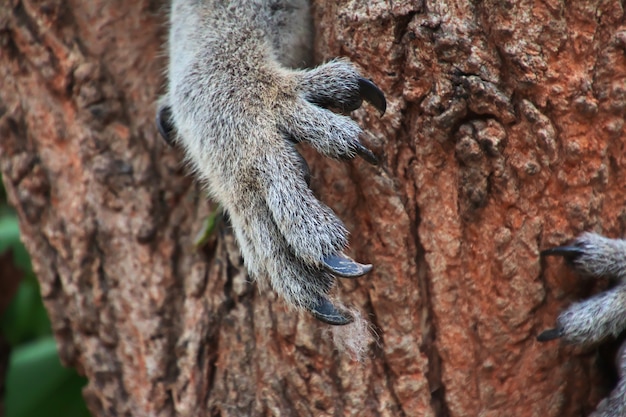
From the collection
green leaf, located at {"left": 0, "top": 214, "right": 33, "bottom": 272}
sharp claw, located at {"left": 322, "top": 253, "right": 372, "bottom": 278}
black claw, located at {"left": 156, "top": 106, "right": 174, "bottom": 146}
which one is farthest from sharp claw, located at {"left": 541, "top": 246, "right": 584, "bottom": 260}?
green leaf, located at {"left": 0, "top": 214, "right": 33, "bottom": 272}

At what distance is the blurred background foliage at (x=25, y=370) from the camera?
2.98 metres

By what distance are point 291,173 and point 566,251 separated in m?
0.73

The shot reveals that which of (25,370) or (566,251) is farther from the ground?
(566,251)

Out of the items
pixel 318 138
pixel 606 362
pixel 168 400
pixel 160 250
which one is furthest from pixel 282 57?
pixel 606 362

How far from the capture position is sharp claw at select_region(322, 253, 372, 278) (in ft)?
5.15

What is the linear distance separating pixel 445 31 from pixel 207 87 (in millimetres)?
693

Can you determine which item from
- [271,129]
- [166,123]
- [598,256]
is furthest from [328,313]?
[166,123]

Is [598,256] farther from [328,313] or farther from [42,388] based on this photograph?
[42,388]

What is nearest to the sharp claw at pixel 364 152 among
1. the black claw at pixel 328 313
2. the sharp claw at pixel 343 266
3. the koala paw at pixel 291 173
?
the koala paw at pixel 291 173

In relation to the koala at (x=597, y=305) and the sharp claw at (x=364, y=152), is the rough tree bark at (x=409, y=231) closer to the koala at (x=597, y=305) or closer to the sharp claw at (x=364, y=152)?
the koala at (x=597, y=305)

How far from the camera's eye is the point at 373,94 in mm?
1692

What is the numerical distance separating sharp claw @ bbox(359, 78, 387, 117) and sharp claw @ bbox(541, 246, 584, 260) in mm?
563

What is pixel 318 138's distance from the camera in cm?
171

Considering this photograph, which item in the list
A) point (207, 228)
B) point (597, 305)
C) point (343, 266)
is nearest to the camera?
point (343, 266)
